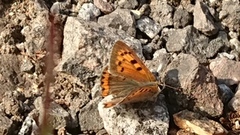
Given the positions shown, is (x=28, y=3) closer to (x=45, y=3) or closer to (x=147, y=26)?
(x=45, y=3)

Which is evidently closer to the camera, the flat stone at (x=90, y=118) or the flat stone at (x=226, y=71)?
the flat stone at (x=90, y=118)

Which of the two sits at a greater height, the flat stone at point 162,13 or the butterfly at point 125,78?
the flat stone at point 162,13

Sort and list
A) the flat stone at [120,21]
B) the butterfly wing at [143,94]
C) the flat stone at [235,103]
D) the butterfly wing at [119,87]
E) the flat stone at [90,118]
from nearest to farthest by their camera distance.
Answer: the butterfly wing at [143,94], the butterfly wing at [119,87], the flat stone at [90,118], the flat stone at [235,103], the flat stone at [120,21]

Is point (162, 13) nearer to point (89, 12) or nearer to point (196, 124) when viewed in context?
point (89, 12)

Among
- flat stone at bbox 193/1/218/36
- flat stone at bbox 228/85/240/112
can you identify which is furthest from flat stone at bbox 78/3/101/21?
flat stone at bbox 228/85/240/112

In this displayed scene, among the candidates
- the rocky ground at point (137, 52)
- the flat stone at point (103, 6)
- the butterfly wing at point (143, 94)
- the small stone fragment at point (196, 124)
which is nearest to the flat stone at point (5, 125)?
the rocky ground at point (137, 52)

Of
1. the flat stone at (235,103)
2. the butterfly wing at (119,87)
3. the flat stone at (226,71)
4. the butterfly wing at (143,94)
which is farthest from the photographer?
the flat stone at (226,71)

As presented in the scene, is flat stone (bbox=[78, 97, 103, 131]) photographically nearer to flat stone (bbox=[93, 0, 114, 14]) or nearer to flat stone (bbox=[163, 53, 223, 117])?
flat stone (bbox=[163, 53, 223, 117])

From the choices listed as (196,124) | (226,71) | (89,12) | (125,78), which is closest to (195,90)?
(196,124)

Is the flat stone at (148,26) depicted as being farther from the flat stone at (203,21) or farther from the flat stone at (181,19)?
the flat stone at (203,21)
